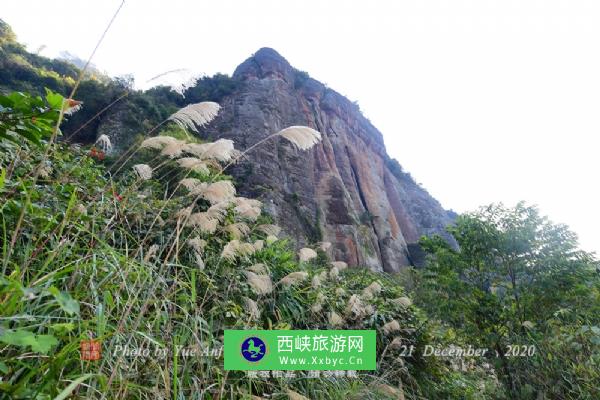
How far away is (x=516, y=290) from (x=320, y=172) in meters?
17.6

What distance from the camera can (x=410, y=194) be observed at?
33.6 m

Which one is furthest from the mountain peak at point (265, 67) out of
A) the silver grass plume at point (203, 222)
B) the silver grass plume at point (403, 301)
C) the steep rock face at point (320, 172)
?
the silver grass plume at point (203, 222)

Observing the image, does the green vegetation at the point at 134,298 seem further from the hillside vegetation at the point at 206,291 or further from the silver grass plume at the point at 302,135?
the silver grass plume at the point at 302,135

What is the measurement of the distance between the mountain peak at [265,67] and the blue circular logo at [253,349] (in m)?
21.6

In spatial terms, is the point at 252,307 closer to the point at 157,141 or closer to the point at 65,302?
the point at 157,141

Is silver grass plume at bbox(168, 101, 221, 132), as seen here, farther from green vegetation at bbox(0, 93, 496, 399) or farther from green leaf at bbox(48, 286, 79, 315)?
green leaf at bbox(48, 286, 79, 315)

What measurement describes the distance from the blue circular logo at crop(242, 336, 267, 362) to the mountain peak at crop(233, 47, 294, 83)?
21.6 metres

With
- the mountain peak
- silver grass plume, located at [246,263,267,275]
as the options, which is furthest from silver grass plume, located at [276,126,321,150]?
the mountain peak

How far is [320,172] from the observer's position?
21.7 meters

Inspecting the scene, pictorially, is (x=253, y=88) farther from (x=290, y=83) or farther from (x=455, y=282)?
Result: (x=455, y=282)

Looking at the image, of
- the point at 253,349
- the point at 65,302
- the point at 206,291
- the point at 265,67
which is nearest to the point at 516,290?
the point at 253,349

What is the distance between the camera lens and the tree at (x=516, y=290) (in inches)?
143

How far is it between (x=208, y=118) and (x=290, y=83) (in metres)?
23.1

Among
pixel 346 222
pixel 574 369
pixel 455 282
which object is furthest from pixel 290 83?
pixel 574 369
